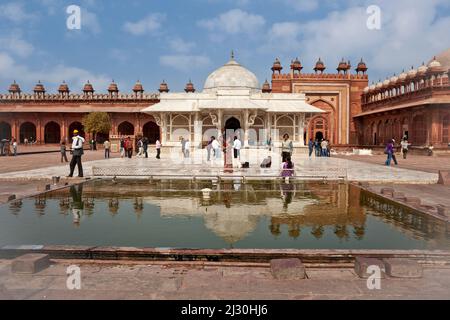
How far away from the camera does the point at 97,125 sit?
34812mm

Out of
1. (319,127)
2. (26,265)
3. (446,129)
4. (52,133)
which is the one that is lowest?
(26,265)

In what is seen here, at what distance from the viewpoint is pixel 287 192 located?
26.3ft

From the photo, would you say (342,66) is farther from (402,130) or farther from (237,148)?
(237,148)

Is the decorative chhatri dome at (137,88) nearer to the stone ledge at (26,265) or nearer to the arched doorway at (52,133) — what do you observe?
the arched doorway at (52,133)

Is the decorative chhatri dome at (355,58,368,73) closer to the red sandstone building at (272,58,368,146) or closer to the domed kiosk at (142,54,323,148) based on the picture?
the red sandstone building at (272,58,368,146)

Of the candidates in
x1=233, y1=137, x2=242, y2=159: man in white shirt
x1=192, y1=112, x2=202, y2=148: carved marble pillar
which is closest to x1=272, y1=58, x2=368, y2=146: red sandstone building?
x1=192, y1=112, x2=202, y2=148: carved marble pillar

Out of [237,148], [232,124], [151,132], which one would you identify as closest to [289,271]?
[237,148]

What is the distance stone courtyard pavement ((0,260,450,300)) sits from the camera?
2.83 metres

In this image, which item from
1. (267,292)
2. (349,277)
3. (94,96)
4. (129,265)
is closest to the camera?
(267,292)

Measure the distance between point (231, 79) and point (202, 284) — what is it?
26.1 metres

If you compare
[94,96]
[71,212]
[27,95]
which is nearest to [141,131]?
[94,96]

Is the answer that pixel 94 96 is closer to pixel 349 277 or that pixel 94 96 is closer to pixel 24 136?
pixel 24 136
